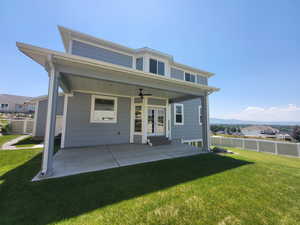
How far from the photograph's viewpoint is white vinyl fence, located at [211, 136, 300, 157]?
31.2 feet

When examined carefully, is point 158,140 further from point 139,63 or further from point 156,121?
point 139,63

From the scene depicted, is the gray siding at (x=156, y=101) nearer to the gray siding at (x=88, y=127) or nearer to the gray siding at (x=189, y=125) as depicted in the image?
the gray siding at (x=189, y=125)

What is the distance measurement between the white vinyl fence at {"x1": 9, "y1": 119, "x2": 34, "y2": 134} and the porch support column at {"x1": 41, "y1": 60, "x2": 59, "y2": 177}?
12.3m

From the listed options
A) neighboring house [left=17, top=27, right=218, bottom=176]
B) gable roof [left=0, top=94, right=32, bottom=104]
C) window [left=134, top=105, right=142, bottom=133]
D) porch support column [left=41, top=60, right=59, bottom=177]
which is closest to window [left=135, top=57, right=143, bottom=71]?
neighboring house [left=17, top=27, right=218, bottom=176]

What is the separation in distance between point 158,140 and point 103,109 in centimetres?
425

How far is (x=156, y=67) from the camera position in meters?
8.86

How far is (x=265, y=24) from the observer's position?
7277 millimetres

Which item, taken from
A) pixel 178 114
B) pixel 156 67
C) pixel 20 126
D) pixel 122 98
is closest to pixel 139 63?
pixel 156 67

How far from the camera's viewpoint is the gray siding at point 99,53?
6957 millimetres

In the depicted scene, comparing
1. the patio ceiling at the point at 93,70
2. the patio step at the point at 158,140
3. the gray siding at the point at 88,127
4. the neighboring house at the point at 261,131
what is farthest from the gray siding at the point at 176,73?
the neighboring house at the point at 261,131

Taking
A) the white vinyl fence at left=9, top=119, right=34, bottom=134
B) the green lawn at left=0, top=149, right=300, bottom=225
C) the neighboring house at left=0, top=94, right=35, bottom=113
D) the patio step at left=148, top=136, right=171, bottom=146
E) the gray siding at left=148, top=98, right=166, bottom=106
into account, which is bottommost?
the green lawn at left=0, top=149, right=300, bottom=225

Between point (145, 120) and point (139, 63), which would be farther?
point (139, 63)

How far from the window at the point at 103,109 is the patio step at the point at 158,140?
2770mm

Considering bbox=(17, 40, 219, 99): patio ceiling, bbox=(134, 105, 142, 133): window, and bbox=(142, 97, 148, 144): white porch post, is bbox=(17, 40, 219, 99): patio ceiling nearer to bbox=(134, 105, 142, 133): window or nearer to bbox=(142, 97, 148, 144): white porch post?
bbox=(142, 97, 148, 144): white porch post
